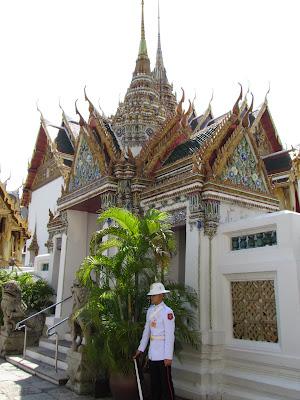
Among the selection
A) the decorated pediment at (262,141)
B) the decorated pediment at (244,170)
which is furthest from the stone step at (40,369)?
the decorated pediment at (262,141)

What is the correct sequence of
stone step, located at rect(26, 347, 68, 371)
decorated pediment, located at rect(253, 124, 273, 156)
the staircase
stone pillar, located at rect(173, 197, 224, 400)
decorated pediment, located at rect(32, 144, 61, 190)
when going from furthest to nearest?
decorated pediment, located at rect(32, 144, 61, 190) → decorated pediment, located at rect(253, 124, 273, 156) → stone step, located at rect(26, 347, 68, 371) → the staircase → stone pillar, located at rect(173, 197, 224, 400)

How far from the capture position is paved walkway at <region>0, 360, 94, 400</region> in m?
5.71

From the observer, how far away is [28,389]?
614 cm

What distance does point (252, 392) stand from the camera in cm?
537

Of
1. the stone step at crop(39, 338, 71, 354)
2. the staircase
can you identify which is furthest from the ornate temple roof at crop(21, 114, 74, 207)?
the staircase

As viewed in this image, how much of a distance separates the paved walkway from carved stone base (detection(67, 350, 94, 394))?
0.10m

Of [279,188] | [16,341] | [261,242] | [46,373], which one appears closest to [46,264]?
[16,341]

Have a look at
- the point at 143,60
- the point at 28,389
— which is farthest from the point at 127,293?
the point at 143,60

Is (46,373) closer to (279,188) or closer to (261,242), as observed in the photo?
(261,242)

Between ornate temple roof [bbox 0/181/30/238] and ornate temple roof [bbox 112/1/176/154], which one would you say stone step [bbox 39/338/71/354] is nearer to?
ornate temple roof [bbox 112/1/176/154]

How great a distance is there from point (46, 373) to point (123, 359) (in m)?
2.16

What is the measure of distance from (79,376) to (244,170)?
13.7 ft

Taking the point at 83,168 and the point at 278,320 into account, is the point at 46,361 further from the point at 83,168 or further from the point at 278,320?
the point at 278,320

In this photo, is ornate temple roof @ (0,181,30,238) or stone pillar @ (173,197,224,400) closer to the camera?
stone pillar @ (173,197,224,400)
